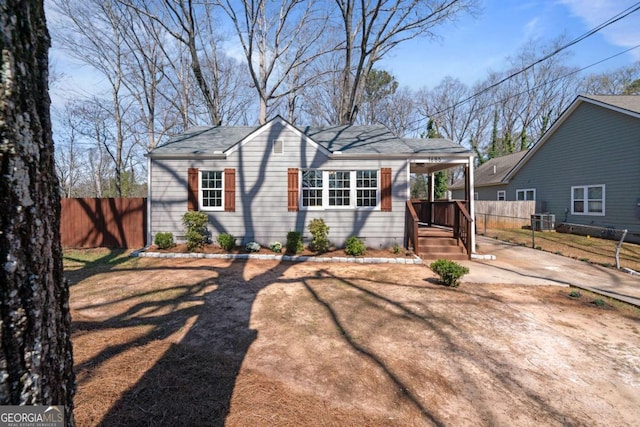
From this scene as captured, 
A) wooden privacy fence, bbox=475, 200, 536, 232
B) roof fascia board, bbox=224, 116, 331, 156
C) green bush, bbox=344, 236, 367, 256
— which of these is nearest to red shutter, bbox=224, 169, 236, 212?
roof fascia board, bbox=224, 116, 331, 156

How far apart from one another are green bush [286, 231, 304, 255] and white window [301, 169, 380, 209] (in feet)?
3.87

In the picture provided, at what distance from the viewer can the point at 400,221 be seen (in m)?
9.27

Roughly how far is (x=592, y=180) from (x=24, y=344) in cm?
1768

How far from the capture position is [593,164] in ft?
40.7

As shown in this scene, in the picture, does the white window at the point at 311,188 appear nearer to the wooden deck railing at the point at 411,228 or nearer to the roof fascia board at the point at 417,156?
the roof fascia board at the point at 417,156

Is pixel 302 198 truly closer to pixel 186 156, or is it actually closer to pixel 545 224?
pixel 186 156

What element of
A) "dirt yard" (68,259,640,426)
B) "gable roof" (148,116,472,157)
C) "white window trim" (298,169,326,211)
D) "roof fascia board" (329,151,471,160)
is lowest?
"dirt yard" (68,259,640,426)

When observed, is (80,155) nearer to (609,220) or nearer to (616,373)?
(616,373)

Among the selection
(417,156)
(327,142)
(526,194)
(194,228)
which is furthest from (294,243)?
(526,194)

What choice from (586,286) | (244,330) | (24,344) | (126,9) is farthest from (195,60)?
(586,286)

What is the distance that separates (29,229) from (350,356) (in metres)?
3.10

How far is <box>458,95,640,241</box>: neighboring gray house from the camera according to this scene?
10.9 meters

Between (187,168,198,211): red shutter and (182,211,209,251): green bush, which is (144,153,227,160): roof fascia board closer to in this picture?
(187,168,198,211): red shutter

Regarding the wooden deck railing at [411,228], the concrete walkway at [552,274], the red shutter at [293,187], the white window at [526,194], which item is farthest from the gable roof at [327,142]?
the white window at [526,194]
